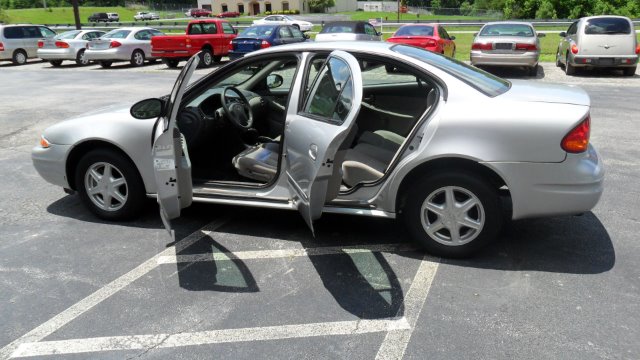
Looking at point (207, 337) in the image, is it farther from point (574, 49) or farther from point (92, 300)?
point (574, 49)

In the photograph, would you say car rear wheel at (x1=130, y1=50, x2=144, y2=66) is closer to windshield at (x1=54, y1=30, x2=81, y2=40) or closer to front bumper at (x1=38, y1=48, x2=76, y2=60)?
front bumper at (x1=38, y1=48, x2=76, y2=60)

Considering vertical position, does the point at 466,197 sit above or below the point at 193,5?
below

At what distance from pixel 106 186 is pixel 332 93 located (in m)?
2.29

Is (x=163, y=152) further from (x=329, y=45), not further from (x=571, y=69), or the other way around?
(x=571, y=69)

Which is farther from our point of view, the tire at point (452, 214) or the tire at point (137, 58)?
the tire at point (137, 58)

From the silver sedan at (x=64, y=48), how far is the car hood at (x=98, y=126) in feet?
60.0

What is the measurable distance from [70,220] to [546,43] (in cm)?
2529

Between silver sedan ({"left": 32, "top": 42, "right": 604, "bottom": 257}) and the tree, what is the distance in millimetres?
89704

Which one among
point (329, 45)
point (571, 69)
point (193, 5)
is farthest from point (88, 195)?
point (193, 5)

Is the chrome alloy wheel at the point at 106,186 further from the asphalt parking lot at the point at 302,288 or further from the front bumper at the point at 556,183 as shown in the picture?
the front bumper at the point at 556,183

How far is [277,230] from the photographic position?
4602 millimetres

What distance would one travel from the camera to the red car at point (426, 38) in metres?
15.3

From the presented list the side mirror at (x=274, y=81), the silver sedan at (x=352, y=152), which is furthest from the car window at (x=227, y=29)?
the silver sedan at (x=352, y=152)

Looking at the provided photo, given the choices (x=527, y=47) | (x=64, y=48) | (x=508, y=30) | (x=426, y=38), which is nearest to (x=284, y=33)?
(x=426, y=38)
